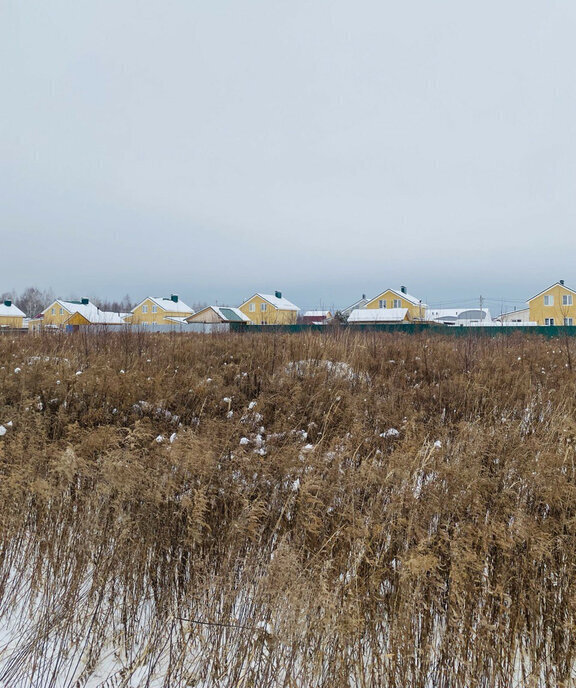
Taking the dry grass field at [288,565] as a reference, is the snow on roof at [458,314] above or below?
above

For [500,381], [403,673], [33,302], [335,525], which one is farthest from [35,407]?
[33,302]

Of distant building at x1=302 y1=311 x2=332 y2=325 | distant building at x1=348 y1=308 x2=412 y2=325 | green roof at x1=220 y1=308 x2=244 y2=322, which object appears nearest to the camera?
distant building at x1=302 y1=311 x2=332 y2=325

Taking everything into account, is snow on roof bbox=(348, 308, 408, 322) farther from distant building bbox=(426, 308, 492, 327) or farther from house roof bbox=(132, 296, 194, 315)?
house roof bbox=(132, 296, 194, 315)

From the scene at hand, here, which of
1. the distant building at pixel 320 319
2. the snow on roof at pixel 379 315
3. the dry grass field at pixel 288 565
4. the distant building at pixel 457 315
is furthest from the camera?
the distant building at pixel 457 315

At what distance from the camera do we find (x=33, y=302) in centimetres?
7031

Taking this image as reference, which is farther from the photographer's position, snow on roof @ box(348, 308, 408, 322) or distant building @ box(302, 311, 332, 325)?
snow on roof @ box(348, 308, 408, 322)

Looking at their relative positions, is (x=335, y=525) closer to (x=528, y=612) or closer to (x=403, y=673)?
(x=403, y=673)

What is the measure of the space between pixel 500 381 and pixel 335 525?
4755 millimetres

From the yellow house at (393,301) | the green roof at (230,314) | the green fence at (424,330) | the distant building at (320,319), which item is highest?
the yellow house at (393,301)

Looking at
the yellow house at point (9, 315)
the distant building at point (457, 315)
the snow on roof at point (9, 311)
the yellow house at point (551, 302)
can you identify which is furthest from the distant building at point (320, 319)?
the snow on roof at point (9, 311)

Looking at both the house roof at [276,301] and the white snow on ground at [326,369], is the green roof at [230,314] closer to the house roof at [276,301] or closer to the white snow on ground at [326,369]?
the house roof at [276,301]

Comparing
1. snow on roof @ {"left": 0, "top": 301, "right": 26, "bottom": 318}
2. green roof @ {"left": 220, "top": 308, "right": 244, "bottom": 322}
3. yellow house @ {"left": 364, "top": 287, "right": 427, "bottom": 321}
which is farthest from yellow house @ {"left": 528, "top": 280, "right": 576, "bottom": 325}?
snow on roof @ {"left": 0, "top": 301, "right": 26, "bottom": 318}

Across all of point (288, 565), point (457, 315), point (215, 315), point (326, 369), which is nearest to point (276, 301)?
point (215, 315)

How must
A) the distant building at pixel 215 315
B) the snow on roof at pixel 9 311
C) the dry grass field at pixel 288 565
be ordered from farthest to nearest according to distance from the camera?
the snow on roof at pixel 9 311, the distant building at pixel 215 315, the dry grass field at pixel 288 565
